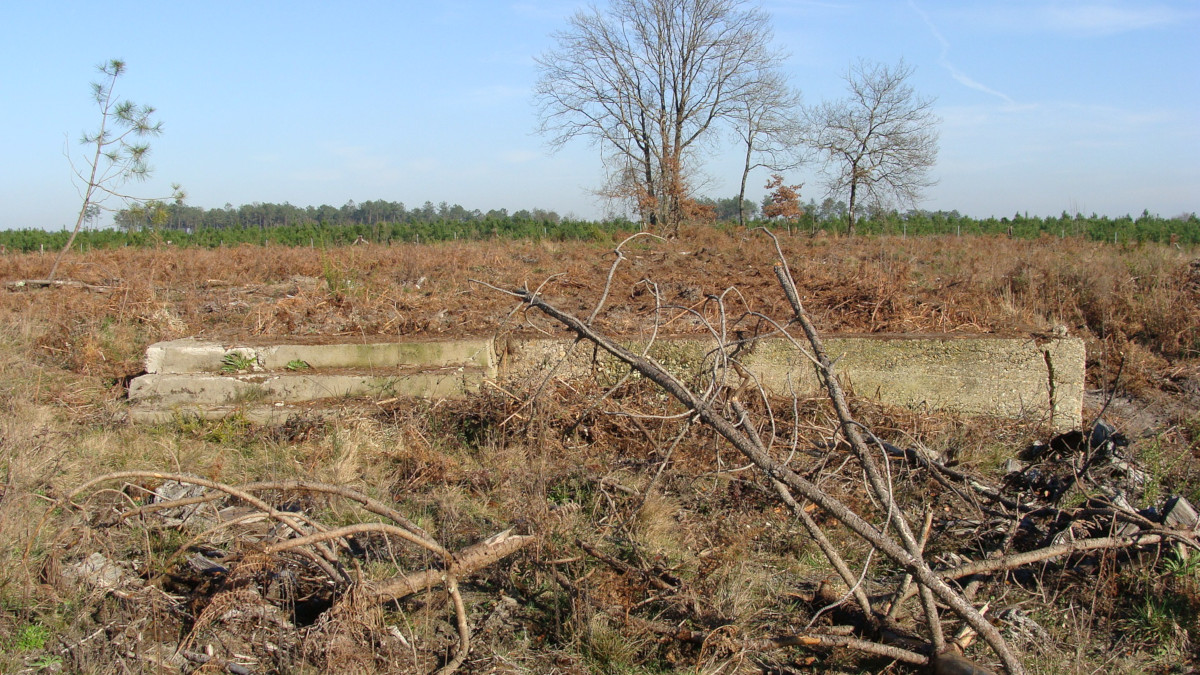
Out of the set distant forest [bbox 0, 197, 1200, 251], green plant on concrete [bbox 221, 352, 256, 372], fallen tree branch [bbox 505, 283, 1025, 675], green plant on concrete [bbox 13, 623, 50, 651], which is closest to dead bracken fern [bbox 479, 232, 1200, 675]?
fallen tree branch [bbox 505, 283, 1025, 675]

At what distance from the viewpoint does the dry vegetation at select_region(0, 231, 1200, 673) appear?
2.91 m

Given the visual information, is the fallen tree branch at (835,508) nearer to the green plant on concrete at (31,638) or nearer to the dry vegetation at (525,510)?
the dry vegetation at (525,510)

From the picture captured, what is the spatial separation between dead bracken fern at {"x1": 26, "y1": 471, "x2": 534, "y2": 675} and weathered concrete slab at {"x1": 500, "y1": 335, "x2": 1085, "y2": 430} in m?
3.01

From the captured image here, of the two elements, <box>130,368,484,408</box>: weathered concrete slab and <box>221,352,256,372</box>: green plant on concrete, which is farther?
<box>221,352,256,372</box>: green plant on concrete

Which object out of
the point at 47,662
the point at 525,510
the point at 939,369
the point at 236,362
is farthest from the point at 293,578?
the point at 939,369

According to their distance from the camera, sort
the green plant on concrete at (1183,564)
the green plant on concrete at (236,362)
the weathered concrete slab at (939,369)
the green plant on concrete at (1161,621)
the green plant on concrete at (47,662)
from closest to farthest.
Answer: the green plant on concrete at (47,662)
the green plant on concrete at (1161,621)
the green plant on concrete at (1183,564)
the weathered concrete slab at (939,369)
the green plant on concrete at (236,362)

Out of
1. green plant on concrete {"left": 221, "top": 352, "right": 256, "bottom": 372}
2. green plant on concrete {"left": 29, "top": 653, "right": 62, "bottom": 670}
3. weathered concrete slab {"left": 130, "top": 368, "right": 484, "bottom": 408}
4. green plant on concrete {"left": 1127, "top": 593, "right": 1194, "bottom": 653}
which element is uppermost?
green plant on concrete {"left": 221, "top": 352, "right": 256, "bottom": 372}

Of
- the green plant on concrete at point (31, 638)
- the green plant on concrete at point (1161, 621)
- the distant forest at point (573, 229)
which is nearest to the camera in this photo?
the green plant on concrete at point (31, 638)

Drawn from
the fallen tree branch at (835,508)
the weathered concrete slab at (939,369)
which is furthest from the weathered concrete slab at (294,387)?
the fallen tree branch at (835,508)

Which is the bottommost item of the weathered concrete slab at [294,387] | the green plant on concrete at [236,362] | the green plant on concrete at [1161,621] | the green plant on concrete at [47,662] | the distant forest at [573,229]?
the green plant on concrete at [1161,621]

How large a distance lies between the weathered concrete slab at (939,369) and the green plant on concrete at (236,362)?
224cm

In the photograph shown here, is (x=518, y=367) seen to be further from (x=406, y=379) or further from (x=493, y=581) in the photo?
(x=493, y=581)

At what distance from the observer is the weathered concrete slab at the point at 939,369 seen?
610cm

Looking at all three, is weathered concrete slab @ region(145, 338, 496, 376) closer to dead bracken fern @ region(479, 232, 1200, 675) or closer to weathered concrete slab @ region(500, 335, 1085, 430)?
weathered concrete slab @ region(500, 335, 1085, 430)
